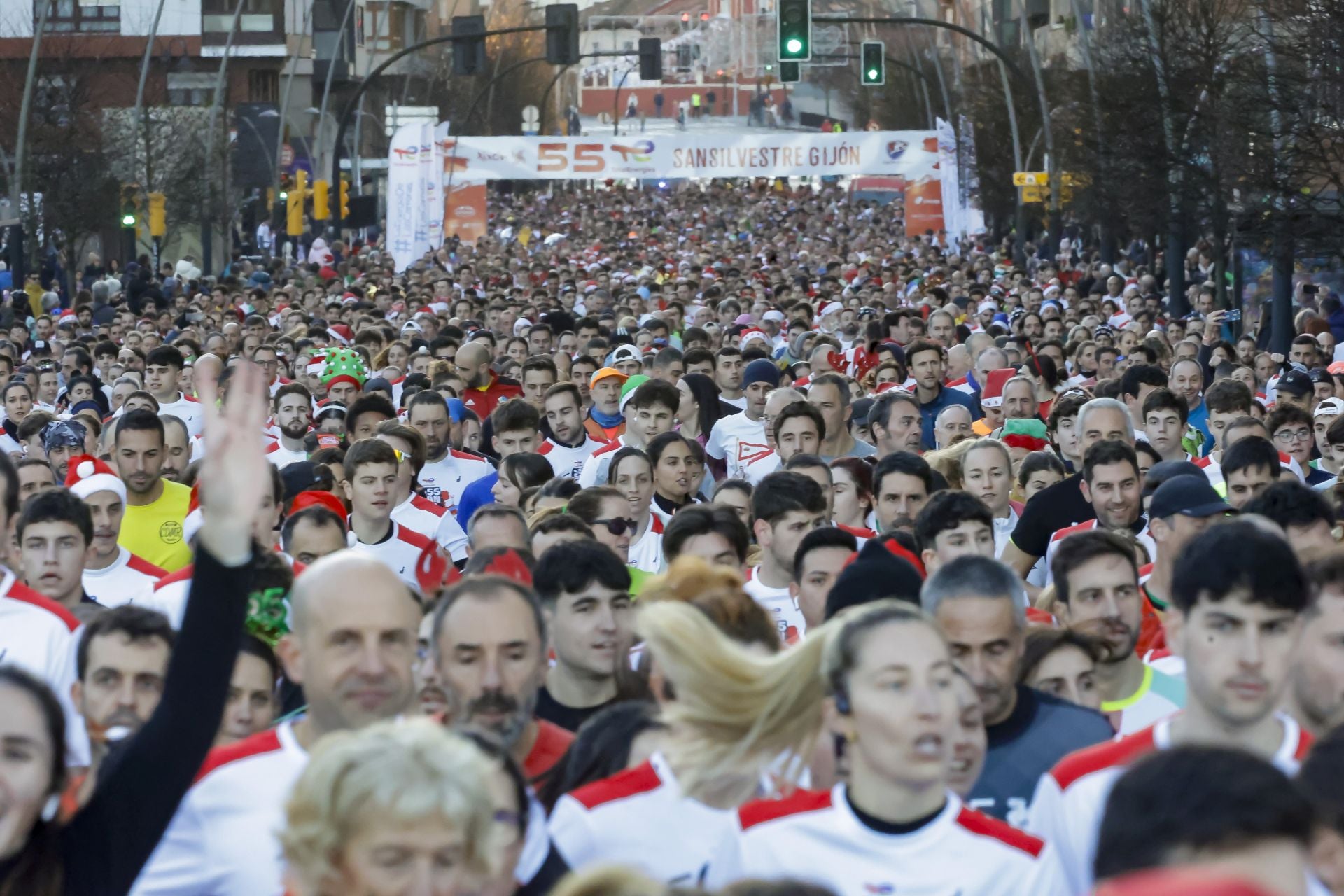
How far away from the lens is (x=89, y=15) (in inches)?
3169

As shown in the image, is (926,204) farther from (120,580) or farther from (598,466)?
(120,580)

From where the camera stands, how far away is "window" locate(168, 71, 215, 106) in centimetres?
7806

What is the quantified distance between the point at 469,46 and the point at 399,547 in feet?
87.4

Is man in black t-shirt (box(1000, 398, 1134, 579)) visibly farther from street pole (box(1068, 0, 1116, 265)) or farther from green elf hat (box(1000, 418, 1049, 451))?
street pole (box(1068, 0, 1116, 265))

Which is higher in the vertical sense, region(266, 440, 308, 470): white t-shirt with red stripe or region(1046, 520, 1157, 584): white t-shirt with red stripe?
region(266, 440, 308, 470): white t-shirt with red stripe

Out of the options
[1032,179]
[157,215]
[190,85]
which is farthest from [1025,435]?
[190,85]

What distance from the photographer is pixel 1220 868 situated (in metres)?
2.45

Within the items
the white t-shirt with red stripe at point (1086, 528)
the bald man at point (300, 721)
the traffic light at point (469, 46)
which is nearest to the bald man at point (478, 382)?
the white t-shirt with red stripe at point (1086, 528)

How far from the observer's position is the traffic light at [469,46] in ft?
115

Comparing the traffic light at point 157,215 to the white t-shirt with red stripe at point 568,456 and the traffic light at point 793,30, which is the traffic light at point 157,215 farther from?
the white t-shirt with red stripe at point 568,456

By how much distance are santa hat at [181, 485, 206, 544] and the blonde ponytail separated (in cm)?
496

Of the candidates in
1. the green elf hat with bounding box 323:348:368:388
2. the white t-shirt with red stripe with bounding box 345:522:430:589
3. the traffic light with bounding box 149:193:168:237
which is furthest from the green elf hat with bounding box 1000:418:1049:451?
the traffic light with bounding box 149:193:168:237

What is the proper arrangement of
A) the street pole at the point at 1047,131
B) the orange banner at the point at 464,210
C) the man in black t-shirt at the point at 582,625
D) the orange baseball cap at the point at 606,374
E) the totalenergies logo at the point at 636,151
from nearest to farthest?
1. the man in black t-shirt at the point at 582,625
2. the orange baseball cap at the point at 606,374
3. the street pole at the point at 1047,131
4. the orange banner at the point at 464,210
5. the totalenergies logo at the point at 636,151

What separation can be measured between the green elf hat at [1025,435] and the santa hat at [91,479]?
4.98 m
